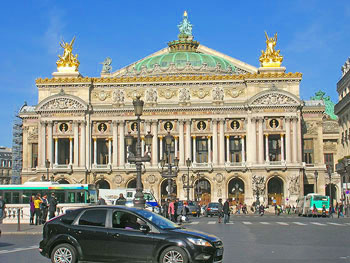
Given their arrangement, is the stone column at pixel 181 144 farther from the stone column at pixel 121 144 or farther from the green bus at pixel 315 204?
the green bus at pixel 315 204

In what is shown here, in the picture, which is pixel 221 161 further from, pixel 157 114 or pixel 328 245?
pixel 328 245

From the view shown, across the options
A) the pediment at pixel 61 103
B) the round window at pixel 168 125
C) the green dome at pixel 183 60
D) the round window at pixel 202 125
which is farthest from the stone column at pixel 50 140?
the green dome at pixel 183 60

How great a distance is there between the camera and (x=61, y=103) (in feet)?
311

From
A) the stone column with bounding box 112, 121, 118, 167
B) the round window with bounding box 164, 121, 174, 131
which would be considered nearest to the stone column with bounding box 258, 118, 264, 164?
the round window with bounding box 164, 121, 174, 131

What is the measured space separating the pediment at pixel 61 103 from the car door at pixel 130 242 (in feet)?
253

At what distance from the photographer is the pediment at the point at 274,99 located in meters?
92.1

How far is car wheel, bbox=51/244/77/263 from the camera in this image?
18.3 m

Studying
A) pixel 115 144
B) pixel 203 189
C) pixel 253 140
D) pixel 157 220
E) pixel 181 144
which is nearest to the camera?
pixel 157 220

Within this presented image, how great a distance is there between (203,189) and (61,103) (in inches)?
974

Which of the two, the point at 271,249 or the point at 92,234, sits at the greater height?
the point at 92,234

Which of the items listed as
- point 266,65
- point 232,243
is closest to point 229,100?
point 266,65

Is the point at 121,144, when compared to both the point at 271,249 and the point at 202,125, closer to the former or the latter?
the point at 202,125

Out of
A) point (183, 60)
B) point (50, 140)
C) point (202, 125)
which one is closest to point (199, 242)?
point (202, 125)

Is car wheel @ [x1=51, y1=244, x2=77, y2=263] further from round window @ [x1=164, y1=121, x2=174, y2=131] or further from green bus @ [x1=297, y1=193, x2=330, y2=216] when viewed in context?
round window @ [x1=164, y1=121, x2=174, y2=131]
